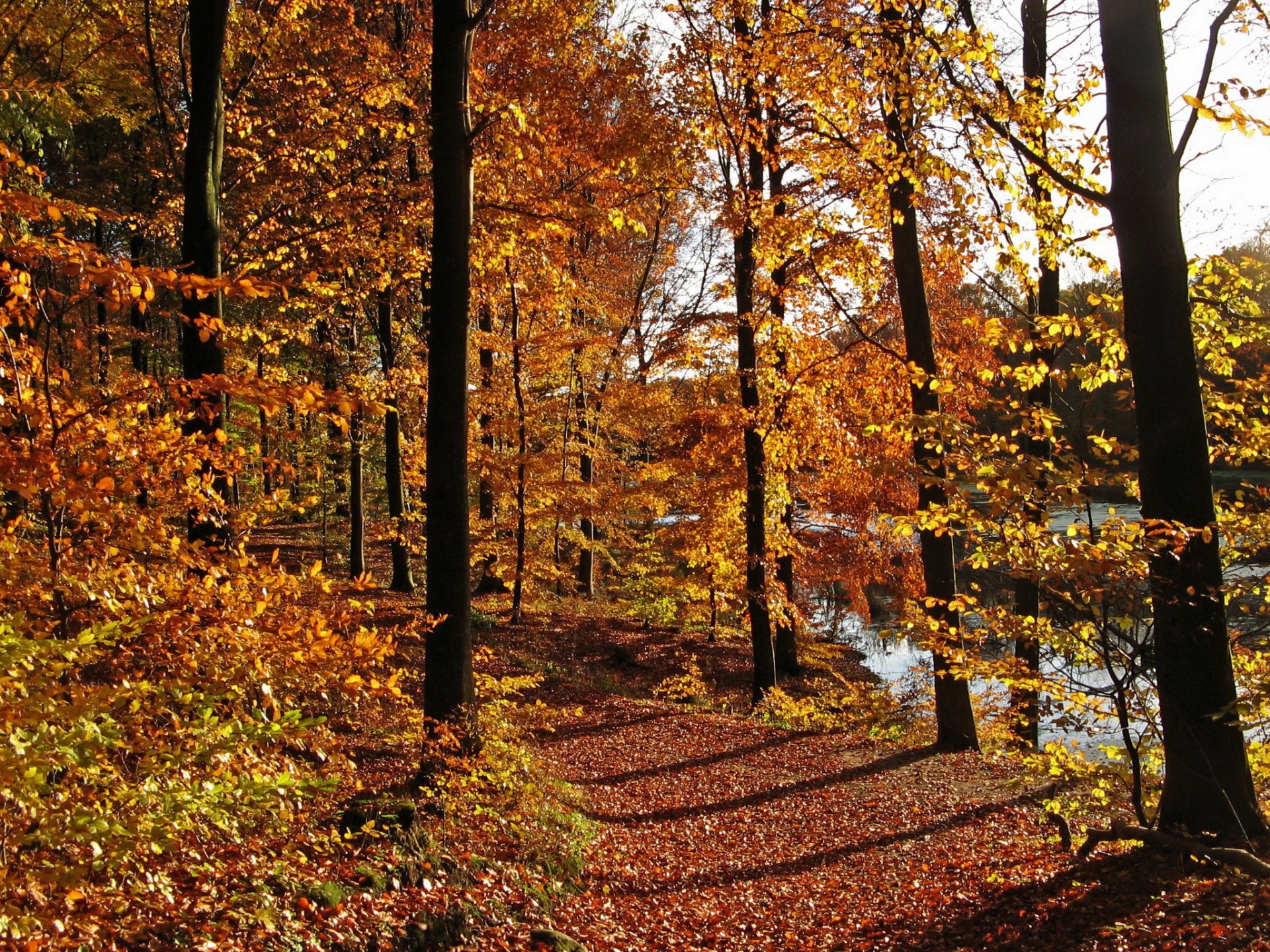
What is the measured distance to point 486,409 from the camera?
16.4m

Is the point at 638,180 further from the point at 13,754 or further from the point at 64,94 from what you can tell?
the point at 13,754

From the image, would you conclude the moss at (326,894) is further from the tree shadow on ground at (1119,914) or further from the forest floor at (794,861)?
the tree shadow on ground at (1119,914)

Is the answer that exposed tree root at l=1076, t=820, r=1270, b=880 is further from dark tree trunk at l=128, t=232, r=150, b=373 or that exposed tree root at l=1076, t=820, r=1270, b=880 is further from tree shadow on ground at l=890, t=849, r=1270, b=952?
dark tree trunk at l=128, t=232, r=150, b=373

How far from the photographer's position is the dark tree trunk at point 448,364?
6.51 m

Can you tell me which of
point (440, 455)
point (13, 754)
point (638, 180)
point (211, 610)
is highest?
point (638, 180)

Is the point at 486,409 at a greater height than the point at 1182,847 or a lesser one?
greater

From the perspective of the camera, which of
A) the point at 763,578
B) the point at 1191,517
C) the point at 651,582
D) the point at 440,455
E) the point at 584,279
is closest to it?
the point at 1191,517

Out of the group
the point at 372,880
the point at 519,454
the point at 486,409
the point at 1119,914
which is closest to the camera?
the point at 1119,914

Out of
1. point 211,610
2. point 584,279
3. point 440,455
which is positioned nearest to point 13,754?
point 211,610

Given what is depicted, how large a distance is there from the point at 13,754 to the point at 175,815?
0.68 meters

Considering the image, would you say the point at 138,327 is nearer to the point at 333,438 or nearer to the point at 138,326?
the point at 138,326

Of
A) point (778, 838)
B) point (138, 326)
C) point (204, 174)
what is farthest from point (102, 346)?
point (778, 838)

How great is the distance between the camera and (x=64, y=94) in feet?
31.3

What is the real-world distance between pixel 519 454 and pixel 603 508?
6.53 feet
